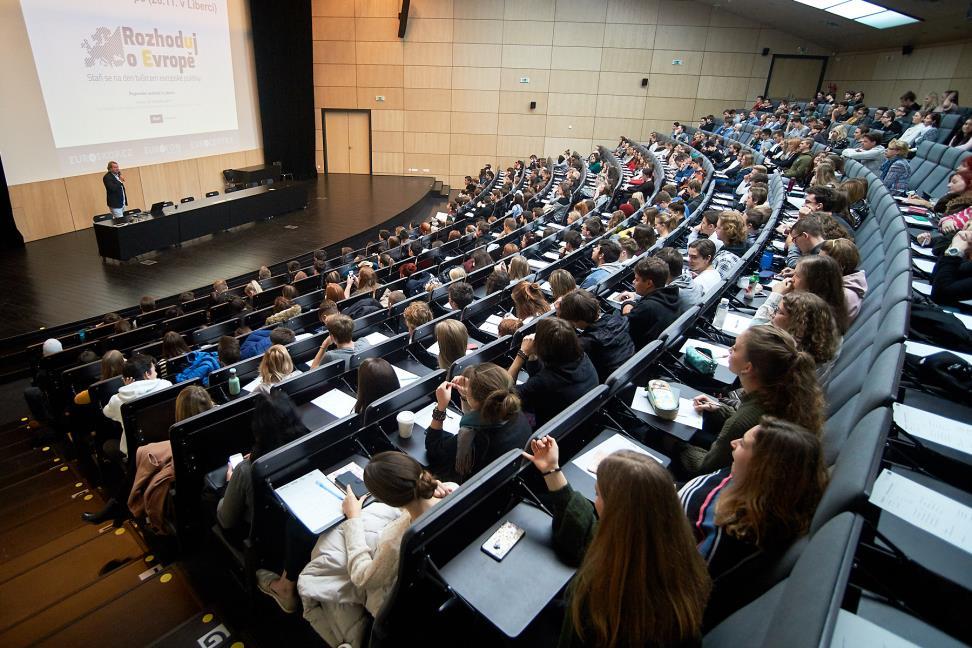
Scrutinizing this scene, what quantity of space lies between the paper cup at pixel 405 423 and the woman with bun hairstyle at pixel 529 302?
5.28 ft

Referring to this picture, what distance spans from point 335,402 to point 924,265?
4494 mm

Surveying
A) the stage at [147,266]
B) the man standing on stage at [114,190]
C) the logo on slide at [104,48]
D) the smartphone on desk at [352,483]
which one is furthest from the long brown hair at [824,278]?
the logo on slide at [104,48]

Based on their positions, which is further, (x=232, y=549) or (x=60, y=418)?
(x=60, y=418)

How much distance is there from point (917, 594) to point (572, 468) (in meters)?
1.18

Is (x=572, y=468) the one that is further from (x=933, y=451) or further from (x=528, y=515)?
(x=933, y=451)

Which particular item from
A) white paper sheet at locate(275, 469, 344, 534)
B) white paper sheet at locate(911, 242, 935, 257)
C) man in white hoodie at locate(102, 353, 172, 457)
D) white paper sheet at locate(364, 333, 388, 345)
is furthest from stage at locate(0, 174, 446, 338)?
white paper sheet at locate(911, 242, 935, 257)

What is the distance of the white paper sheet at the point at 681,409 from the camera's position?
2536mm

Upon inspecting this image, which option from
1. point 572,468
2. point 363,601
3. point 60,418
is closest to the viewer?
point 363,601

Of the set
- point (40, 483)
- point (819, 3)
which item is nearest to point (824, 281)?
point (40, 483)

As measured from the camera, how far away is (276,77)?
1491 centimetres

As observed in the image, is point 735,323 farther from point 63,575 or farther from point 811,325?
point 63,575

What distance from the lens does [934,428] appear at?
2.07 m

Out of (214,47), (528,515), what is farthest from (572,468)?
(214,47)

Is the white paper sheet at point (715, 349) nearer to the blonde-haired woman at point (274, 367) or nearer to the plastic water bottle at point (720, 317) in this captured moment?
the plastic water bottle at point (720, 317)
